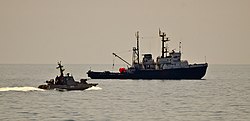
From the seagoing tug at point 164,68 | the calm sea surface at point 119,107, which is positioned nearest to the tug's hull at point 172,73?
the seagoing tug at point 164,68

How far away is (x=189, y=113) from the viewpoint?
269 ft

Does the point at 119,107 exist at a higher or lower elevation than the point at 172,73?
lower

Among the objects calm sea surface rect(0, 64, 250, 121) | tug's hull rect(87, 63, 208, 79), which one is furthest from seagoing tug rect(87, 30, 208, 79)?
calm sea surface rect(0, 64, 250, 121)

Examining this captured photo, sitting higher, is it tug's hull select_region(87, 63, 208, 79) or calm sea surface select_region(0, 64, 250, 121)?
tug's hull select_region(87, 63, 208, 79)

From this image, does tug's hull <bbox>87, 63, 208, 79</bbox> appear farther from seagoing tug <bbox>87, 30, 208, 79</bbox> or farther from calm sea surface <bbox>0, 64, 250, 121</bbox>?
calm sea surface <bbox>0, 64, 250, 121</bbox>

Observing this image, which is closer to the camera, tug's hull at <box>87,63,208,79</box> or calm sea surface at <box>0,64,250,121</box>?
calm sea surface at <box>0,64,250,121</box>

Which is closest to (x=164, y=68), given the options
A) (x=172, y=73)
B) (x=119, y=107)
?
(x=172, y=73)

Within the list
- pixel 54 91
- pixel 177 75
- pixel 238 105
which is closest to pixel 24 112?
pixel 238 105

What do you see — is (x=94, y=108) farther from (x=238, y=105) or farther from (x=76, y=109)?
(x=238, y=105)

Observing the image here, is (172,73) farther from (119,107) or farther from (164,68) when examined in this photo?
(119,107)

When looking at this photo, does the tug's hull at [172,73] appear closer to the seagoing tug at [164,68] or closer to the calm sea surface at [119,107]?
the seagoing tug at [164,68]

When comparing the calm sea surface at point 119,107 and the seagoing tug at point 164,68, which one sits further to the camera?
the seagoing tug at point 164,68

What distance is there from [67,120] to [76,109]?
13.6m

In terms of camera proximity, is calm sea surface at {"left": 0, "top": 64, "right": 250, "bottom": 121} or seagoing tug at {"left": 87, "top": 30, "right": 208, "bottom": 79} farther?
seagoing tug at {"left": 87, "top": 30, "right": 208, "bottom": 79}
